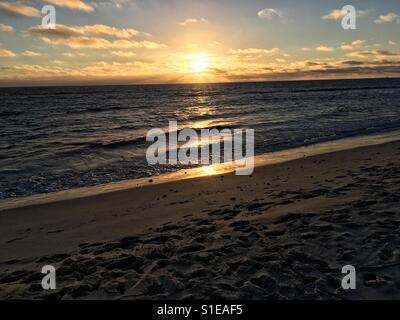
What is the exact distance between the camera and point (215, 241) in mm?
6211

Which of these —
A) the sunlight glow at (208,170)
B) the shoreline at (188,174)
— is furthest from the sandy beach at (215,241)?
the sunlight glow at (208,170)

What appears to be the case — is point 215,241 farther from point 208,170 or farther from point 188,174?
point 208,170

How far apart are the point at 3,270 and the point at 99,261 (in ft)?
4.89

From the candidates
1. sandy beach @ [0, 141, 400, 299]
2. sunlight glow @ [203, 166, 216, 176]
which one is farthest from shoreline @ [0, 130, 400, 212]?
sandy beach @ [0, 141, 400, 299]

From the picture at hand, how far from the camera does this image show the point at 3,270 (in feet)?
19.0
